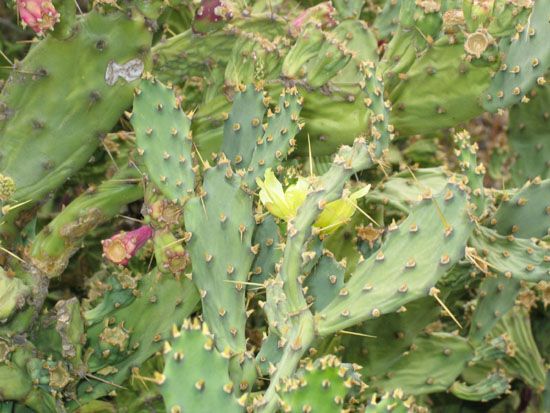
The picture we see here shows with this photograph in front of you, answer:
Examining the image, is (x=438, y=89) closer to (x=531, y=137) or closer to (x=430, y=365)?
(x=430, y=365)

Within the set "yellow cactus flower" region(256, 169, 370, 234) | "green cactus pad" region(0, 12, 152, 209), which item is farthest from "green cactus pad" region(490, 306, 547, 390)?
"green cactus pad" region(0, 12, 152, 209)

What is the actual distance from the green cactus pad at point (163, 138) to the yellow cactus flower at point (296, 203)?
234mm

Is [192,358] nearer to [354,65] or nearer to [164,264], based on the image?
[164,264]

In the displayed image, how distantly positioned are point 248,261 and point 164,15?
751 mm

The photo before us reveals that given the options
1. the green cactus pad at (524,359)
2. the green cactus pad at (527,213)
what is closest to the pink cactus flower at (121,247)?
the green cactus pad at (527,213)

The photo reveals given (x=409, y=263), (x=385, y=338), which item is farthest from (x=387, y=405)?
(x=385, y=338)

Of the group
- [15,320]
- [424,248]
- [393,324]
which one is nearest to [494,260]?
[393,324]

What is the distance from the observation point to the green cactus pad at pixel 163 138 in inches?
75.5

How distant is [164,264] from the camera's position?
6.47 feet

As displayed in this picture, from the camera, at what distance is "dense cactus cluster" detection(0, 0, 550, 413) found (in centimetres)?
162

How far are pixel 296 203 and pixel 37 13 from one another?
2.37 ft

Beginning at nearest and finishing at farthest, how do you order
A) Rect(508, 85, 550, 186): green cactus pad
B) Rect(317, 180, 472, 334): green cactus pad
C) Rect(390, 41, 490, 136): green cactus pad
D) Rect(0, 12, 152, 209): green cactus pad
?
1. Rect(317, 180, 472, 334): green cactus pad
2. Rect(0, 12, 152, 209): green cactus pad
3. Rect(390, 41, 490, 136): green cactus pad
4. Rect(508, 85, 550, 186): green cactus pad

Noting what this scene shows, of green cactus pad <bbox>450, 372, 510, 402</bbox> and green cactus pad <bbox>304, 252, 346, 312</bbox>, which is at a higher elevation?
green cactus pad <bbox>304, 252, 346, 312</bbox>

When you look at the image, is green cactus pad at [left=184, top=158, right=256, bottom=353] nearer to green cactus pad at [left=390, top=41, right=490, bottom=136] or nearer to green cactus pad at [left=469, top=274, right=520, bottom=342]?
green cactus pad at [left=390, top=41, right=490, bottom=136]
